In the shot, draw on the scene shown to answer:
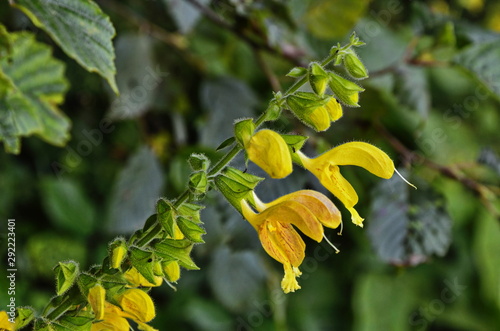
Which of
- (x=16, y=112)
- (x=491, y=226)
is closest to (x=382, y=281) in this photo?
(x=491, y=226)

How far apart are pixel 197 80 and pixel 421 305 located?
86 cm

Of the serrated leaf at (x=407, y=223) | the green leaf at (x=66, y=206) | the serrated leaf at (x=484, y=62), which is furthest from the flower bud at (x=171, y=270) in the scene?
the green leaf at (x=66, y=206)

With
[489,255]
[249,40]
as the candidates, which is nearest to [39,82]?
[249,40]

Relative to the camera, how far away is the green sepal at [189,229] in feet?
1.34

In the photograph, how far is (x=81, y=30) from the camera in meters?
0.59

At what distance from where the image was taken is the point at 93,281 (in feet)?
1.34

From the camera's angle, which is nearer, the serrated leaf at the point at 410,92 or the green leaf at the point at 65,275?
the green leaf at the point at 65,275

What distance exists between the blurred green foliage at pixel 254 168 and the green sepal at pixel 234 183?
27 centimetres

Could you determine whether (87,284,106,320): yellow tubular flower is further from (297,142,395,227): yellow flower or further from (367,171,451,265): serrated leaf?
(367,171,451,265): serrated leaf

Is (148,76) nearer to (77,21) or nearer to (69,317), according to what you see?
(77,21)

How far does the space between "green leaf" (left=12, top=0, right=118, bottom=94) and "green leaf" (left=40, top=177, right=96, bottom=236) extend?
0.61 meters

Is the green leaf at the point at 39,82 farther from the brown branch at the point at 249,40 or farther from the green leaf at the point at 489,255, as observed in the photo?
the green leaf at the point at 489,255

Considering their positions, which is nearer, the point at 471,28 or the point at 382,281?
the point at 471,28

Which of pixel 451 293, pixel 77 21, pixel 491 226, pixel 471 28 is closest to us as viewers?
pixel 77 21
